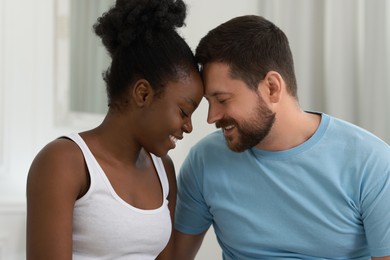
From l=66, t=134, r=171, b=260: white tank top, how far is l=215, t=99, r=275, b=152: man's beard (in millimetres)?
303

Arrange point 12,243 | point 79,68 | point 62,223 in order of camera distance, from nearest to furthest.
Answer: point 62,223 → point 12,243 → point 79,68

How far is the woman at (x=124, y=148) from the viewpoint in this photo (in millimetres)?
1157

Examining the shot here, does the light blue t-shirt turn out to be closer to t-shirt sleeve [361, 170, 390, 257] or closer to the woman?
t-shirt sleeve [361, 170, 390, 257]

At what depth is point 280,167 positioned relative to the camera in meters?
1.48

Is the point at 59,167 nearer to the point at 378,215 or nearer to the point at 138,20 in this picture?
the point at 138,20

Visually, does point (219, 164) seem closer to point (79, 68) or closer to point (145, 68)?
point (145, 68)

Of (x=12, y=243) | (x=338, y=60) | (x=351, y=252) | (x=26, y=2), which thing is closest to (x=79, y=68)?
(x=26, y=2)

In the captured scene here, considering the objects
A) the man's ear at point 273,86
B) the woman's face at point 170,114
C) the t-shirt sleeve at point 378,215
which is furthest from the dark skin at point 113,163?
the t-shirt sleeve at point 378,215

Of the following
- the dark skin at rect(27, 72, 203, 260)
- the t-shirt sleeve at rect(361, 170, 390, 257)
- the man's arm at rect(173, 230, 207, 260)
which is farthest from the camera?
the man's arm at rect(173, 230, 207, 260)

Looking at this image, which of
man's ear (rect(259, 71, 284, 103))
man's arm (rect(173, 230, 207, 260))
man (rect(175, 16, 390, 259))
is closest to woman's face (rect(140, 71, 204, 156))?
man (rect(175, 16, 390, 259))

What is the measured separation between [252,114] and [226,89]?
93 mm

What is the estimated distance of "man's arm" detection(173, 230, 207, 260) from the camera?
1575mm

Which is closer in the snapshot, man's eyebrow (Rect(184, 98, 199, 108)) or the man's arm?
man's eyebrow (Rect(184, 98, 199, 108))

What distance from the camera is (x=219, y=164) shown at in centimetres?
156
